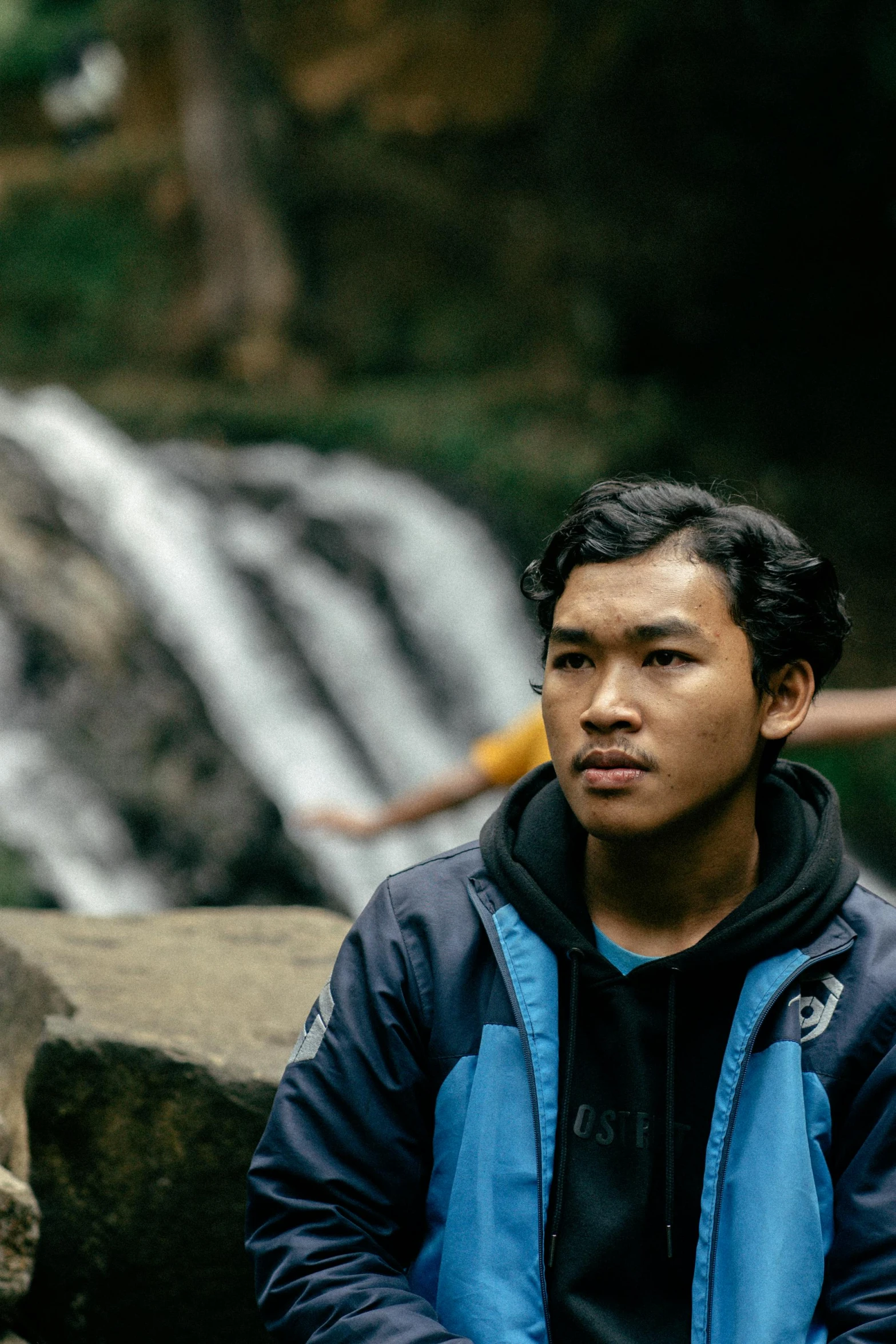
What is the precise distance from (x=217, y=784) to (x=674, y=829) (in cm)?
446

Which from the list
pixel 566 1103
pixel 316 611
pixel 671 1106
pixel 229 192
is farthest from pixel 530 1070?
pixel 229 192

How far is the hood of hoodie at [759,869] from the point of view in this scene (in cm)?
166

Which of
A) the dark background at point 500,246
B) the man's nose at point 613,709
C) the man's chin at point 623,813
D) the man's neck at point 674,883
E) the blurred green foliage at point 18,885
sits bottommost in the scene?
the man's neck at point 674,883

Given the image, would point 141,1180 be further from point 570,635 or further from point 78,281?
point 78,281

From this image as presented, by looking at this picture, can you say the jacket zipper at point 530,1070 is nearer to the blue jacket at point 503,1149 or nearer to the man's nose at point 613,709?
the blue jacket at point 503,1149

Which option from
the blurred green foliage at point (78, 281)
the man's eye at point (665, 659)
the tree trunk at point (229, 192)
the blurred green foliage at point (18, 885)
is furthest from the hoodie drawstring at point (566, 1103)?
the blurred green foliage at point (78, 281)

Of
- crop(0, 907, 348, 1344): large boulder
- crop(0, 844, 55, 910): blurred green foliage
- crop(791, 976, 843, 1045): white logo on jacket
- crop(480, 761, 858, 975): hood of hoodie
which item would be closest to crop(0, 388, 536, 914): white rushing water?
crop(0, 844, 55, 910): blurred green foliage

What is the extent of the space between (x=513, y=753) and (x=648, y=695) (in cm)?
161

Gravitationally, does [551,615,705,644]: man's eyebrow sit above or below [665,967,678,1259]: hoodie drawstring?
above

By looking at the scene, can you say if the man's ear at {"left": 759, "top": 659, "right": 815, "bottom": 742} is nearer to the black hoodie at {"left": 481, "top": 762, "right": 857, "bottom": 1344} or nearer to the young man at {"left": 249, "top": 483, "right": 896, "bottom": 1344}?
the young man at {"left": 249, "top": 483, "right": 896, "bottom": 1344}

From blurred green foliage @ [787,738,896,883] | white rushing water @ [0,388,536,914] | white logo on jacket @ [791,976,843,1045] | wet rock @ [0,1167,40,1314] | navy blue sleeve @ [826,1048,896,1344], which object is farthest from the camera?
blurred green foliage @ [787,738,896,883]

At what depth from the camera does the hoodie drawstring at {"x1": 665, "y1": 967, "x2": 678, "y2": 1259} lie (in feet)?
5.24

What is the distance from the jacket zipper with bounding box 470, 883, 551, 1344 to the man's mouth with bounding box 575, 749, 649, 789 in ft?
0.69

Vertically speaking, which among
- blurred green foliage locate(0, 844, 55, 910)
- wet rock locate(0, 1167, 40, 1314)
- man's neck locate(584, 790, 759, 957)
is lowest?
wet rock locate(0, 1167, 40, 1314)
